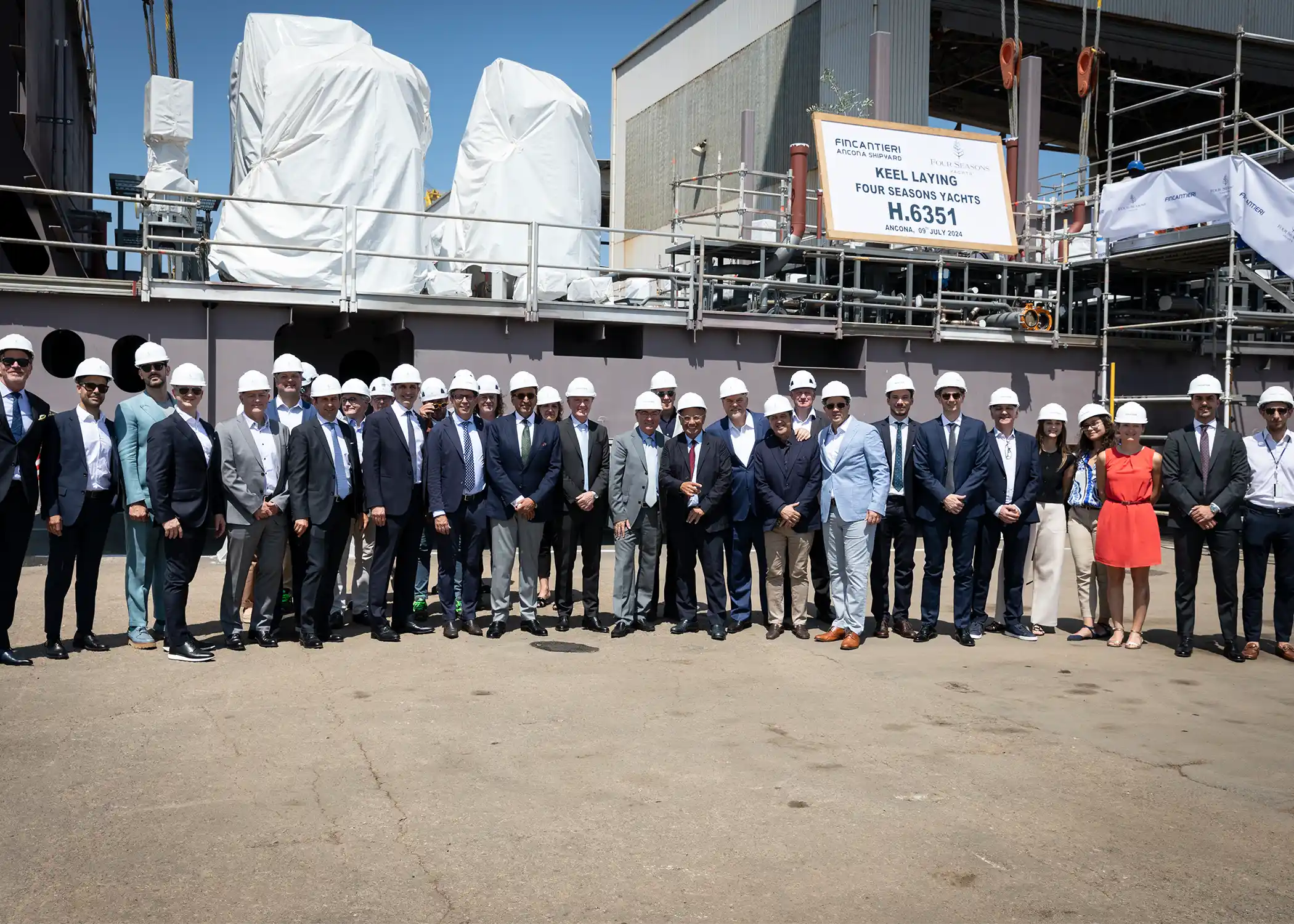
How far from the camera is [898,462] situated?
8.82 meters

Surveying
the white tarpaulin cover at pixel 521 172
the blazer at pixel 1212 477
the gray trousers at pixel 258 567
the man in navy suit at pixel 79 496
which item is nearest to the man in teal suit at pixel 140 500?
the man in navy suit at pixel 79 496

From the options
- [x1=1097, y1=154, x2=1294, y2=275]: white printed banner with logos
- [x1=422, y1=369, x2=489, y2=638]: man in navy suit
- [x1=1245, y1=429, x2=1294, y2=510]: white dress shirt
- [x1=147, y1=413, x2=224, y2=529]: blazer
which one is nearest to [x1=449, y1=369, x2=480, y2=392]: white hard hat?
[x1=422, y1=369, x2=489, y2=638]: man in navy suit

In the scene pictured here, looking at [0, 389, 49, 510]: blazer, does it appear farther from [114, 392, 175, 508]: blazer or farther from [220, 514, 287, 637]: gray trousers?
[220, 514, 287, 637]: gray trousers

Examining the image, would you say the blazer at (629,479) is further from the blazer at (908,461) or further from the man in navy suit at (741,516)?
the blazer at (908,461)

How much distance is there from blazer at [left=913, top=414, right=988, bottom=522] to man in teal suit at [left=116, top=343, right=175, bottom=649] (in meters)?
5.61

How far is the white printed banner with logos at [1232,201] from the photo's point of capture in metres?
14.3

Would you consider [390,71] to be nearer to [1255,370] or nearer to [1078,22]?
[1255,370]

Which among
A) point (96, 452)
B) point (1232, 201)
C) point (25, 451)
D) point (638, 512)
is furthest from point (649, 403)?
point (1232, 201)

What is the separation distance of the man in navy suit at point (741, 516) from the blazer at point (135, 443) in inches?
166

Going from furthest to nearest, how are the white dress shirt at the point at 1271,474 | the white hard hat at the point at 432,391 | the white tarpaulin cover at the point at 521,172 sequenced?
the white tarpaulin cover at the point at 521,172, the white hard hat at the point at 432,391, the white dress shirt at the point at 1271,474

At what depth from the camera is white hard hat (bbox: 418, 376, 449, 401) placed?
10.2 m

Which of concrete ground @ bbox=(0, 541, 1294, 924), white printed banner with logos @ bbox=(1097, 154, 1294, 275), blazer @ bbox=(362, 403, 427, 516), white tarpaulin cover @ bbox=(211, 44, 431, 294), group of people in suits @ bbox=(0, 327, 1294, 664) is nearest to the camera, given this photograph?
concrete ground @ bbox=(0, 541, 1294, 924)

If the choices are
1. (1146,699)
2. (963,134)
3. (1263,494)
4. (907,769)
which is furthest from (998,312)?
(907,769)

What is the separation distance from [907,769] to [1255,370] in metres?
15.4
